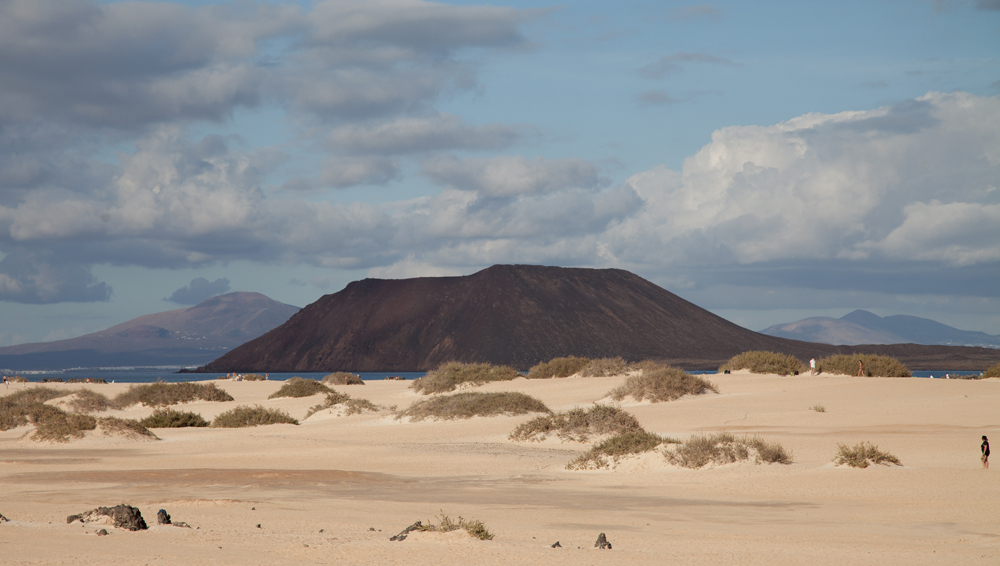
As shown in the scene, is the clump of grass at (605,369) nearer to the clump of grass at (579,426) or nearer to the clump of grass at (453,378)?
the clump of grass at (453,378)

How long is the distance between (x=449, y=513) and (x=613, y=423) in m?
11.0

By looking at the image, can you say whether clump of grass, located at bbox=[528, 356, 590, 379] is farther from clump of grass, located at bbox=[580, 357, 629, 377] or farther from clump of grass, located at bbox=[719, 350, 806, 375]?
clump of grass, located at bbox=[719, 350, 806, 375]

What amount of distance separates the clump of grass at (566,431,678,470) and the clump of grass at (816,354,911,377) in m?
27.0

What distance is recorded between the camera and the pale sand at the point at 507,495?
27.3 ft

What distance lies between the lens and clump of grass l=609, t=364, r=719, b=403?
32197 mm

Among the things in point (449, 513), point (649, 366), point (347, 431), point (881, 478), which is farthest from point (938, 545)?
point (649, 366)

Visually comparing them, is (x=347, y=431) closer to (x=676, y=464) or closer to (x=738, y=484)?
(x=676, y=464)

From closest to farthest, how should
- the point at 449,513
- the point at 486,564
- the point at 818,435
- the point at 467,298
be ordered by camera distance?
the point at 486,564 < the point at 449,513 < the point at 818,435 < the point at 467,298

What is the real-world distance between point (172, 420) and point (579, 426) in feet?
49.4

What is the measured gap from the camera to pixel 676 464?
16.6 meters

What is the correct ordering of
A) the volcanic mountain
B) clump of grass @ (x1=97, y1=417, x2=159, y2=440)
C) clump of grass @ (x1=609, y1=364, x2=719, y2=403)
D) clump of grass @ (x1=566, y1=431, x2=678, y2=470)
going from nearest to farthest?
clump of grass @ (x1=566, y1=431, x2=678, y2=470)
clump of grass @ (x1=97, y1=417, x2=159, y2=440)
clump of grass @ (x1=609, y1=364, x2=719, y2=403)
the volcanic mountain

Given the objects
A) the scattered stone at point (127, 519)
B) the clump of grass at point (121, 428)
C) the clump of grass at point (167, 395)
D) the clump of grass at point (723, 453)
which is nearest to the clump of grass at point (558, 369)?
the clump of grass at point (167, 395)

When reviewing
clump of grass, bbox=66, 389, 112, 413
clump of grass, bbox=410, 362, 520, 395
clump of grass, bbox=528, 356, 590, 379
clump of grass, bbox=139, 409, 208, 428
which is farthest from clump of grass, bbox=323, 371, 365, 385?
clump of grass, bbox=139, 409, 208, 428

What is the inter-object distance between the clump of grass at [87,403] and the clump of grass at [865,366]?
3253cm
